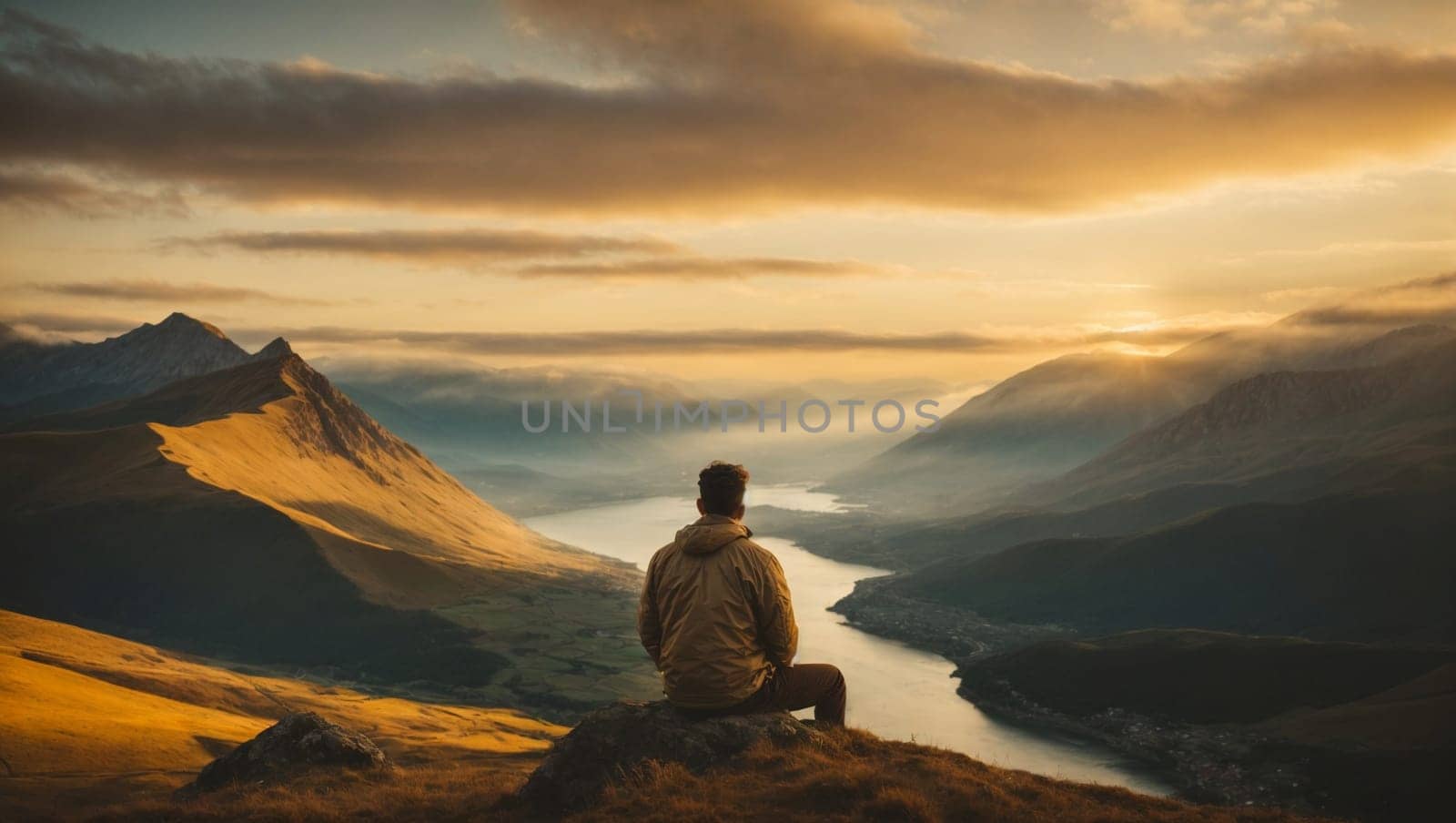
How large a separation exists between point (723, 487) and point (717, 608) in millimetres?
2209

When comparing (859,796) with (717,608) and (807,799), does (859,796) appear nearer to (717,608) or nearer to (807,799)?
(807,799)

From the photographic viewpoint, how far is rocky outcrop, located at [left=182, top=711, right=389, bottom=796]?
29453 millimetres

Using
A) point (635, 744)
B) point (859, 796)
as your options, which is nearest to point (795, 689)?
point (859, 796)

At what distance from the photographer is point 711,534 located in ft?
55.9

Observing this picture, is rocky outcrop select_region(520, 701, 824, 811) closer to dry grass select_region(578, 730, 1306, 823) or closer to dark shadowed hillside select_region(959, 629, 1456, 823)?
dry grass select_region(578, 730, 1306, 823)

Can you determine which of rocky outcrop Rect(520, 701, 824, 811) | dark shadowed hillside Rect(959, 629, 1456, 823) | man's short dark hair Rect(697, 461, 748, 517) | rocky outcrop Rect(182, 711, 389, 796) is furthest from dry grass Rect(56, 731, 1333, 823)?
dark shadowed hillside Rect(959, 629, 1456, 823)

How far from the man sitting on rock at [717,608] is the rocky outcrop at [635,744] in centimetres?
99


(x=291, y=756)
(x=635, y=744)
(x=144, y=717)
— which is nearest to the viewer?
(x=635, y=744)

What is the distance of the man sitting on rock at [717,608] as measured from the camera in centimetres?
1717

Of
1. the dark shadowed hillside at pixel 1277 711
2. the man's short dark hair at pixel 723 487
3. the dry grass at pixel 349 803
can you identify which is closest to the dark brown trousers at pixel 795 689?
the man's short dark hair at pixel 723 487

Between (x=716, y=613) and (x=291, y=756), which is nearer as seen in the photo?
(x=716, y=613)

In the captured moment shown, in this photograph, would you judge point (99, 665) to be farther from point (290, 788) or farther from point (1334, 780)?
point (1334, 780)

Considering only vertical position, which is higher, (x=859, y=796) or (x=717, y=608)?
(x=717, y=608)

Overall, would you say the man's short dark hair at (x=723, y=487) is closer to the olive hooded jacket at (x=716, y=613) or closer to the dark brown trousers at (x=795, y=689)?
the olive hooded jacket at (x=716, y=613)
